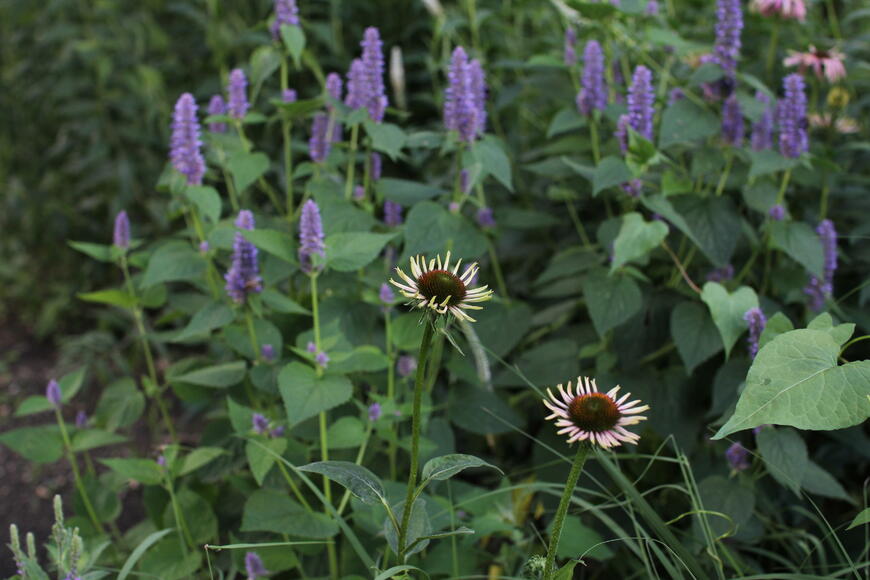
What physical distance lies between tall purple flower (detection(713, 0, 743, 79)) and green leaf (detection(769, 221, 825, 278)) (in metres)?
0.39

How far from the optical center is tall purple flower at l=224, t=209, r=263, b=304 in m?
1.65

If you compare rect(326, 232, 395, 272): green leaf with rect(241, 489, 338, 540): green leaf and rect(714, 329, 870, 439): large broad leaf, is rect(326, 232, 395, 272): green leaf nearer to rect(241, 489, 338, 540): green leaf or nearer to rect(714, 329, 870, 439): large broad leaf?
rect(241, 489, 338, 540): green leaf

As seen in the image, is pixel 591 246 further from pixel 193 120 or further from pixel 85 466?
pixel 85 466

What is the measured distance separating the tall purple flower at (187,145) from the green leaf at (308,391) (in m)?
0.50

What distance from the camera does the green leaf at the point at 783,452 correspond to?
1.57 meters

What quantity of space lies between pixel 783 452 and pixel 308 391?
0.90 metres

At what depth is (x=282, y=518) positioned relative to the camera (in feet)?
5.16

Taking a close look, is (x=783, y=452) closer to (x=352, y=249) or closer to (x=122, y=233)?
(x=352, y=249)

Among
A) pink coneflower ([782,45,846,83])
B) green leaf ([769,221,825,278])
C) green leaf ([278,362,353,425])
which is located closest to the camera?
green leaf ([278,362,353,425])

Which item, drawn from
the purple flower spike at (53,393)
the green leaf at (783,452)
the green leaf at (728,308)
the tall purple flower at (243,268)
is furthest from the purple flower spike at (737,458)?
the purple flower spike at (53,393)


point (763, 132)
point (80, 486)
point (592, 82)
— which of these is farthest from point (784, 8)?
point (80, 486)

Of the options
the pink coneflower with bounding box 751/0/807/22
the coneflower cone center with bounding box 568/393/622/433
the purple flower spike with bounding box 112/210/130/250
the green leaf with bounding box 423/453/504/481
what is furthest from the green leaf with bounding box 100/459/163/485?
the pink coneflower with bounding box 751/0/807/22

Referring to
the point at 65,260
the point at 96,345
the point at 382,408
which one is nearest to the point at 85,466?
the point at 96,345

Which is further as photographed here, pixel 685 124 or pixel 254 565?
pixel 685 124
